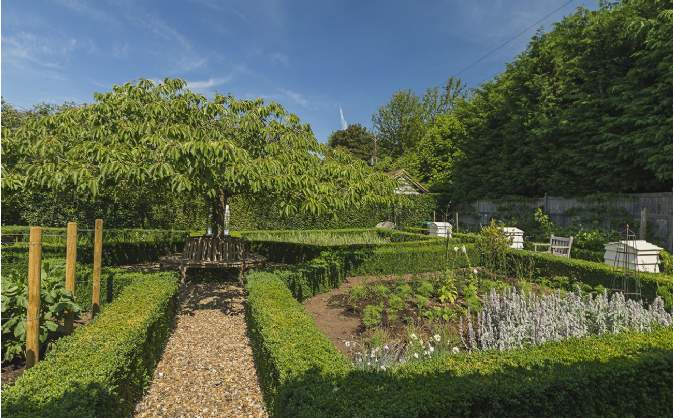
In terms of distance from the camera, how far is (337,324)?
5.48 metres

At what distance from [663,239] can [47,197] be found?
72.0 feet

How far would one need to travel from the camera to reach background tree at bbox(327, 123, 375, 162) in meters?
46.4

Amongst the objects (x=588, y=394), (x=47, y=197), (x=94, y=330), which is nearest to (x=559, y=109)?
(x=588, y=394)

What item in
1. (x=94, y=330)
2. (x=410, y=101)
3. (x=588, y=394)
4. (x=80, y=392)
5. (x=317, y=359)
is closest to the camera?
(x=80, y=392)

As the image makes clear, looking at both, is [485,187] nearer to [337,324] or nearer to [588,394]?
[337,324]

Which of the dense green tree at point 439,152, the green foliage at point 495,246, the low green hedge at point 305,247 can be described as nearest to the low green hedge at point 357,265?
the low green hedge at point 305,247

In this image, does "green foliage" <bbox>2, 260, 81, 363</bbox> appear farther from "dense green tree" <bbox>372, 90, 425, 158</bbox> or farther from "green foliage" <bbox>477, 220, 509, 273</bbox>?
"dense green tree" <bbox>372, 90, 425, 158</bbox>

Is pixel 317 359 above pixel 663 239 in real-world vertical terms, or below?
below

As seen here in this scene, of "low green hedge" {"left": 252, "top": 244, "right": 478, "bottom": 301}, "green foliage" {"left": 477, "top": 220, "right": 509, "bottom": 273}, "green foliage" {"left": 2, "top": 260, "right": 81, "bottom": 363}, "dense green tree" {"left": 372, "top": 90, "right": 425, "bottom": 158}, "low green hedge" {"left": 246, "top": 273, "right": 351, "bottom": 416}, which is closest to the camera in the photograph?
"low green hedge" {"left": 246, "top": 273, "right": 351, "bottom": 416}

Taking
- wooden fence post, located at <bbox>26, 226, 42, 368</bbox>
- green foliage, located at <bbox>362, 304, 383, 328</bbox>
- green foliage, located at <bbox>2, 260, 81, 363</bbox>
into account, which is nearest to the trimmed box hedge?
green foliage, located at <bbox>362, 304, 383, 328</bbox>

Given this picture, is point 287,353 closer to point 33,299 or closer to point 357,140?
point 33,299

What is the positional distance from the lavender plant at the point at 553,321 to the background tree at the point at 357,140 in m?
41.9

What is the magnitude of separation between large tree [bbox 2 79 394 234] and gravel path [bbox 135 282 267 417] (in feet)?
6.41

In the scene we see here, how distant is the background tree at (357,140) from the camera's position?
46375 millimetres
